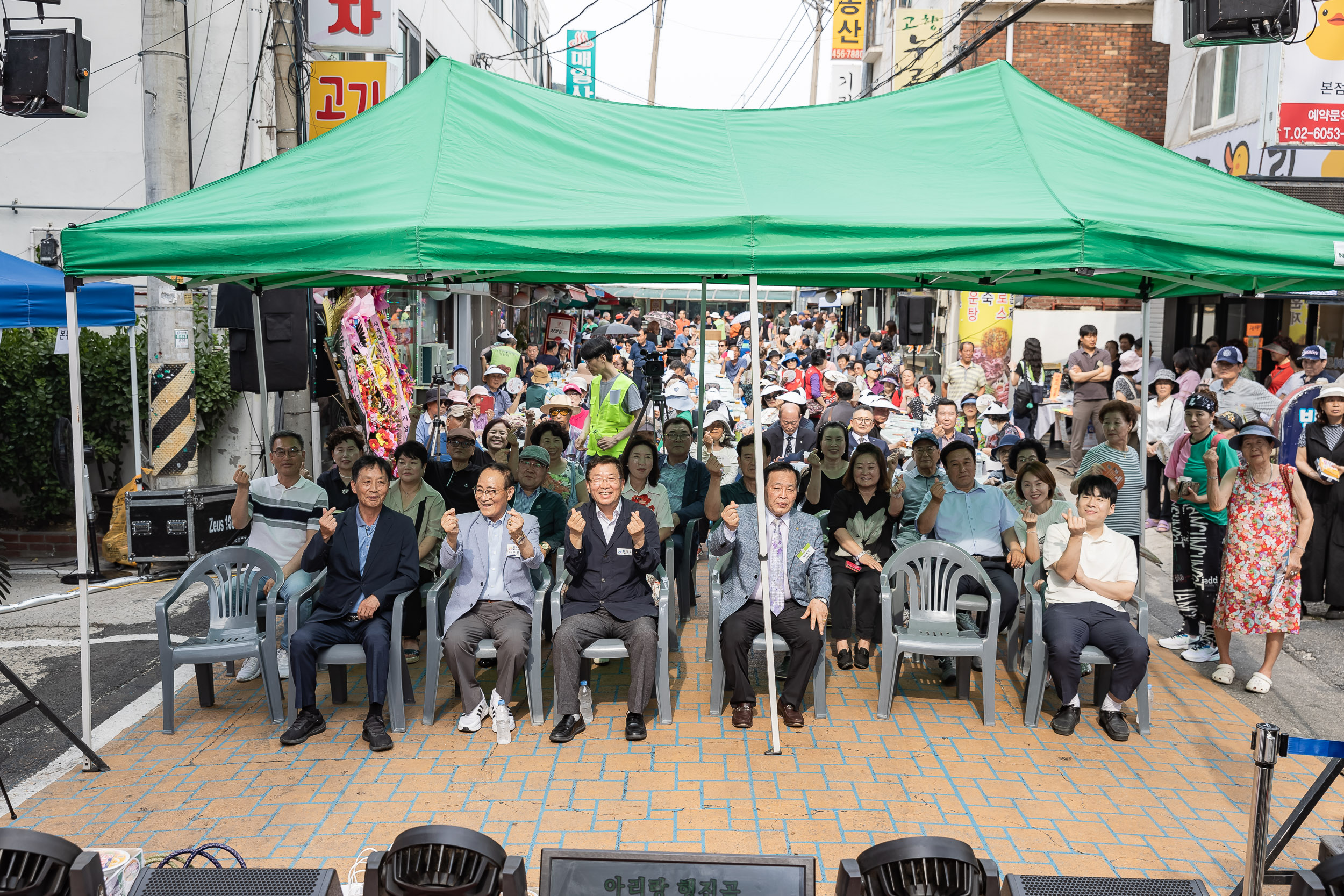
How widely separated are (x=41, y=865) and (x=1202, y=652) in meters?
6.61

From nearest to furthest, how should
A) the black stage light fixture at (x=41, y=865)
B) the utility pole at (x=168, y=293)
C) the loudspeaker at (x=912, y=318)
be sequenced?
the black stage light fixture at (x=41, y=865), the utility pole at (x=168, y=293), the loudspeaker at (x=912, y=318)

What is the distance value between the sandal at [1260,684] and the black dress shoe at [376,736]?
5.07 m

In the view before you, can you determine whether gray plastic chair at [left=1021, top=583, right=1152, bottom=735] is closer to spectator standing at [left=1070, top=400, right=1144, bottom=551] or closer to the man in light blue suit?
spectator standing at [left=1070, top=400, right=1144, bottom=551]

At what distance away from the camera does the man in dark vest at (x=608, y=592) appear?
5.43 metres

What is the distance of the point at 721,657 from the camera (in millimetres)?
5645

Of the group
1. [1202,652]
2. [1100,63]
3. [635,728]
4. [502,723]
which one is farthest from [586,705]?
[1100,63]

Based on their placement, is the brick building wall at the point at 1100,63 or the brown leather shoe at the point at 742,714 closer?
the brown leather shoe at the point at 742,714

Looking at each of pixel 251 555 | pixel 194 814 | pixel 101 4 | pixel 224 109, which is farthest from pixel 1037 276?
pixel 101 4

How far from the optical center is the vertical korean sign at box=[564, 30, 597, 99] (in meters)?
31.6

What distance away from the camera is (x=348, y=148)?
19.0 ft

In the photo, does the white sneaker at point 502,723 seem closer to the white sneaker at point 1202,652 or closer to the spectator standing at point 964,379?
the white sneaker at point 1202,652

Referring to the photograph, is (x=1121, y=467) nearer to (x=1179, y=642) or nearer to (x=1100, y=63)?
(x=1179, y=642)

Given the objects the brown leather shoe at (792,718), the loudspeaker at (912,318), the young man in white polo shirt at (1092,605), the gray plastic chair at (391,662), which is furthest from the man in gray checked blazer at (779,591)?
the loudspeaker at (912,318)

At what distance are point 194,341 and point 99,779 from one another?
5530 millimetres
